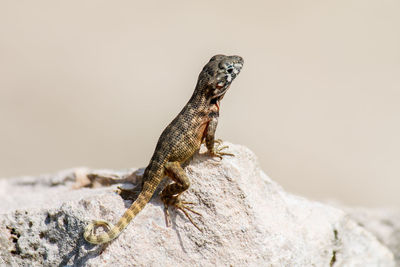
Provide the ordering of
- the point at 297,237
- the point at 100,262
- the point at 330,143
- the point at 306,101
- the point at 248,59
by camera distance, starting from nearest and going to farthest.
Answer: the point at 100,262, the point at 297,237, the point at 330,143, the point at 306,101, the point at 248,59

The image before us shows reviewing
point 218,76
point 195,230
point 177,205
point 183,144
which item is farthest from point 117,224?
point 218,76

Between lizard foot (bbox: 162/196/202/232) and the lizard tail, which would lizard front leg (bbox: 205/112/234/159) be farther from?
the lizard tail

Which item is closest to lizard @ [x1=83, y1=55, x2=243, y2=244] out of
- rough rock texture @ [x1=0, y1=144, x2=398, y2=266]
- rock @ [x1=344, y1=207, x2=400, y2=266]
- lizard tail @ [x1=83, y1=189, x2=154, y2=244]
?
lizard tail @ [x1=83, y1=189, x2=154, y2=244]

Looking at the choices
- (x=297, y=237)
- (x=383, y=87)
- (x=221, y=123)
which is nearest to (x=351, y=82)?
(x=383, y=87)

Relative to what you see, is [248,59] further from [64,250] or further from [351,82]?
[64,250]

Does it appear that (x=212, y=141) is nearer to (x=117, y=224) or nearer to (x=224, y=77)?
(x=224, y=77)

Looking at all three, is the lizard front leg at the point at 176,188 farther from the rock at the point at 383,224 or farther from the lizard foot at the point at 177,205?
the rock at the point at 383,224

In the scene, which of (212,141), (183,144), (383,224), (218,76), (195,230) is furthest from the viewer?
(383,224)
